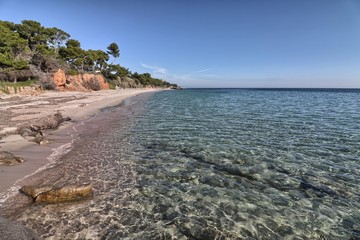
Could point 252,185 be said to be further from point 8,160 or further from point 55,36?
point 55,36

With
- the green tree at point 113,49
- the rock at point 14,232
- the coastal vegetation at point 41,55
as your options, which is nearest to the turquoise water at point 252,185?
the rock at point 14,232

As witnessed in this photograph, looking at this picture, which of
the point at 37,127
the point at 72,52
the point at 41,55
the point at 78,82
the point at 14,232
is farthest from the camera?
the point at 72,52

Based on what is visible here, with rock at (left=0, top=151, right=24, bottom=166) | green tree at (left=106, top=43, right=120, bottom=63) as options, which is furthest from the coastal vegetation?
rock at (left=0, top=151, right=24, bottom=166)

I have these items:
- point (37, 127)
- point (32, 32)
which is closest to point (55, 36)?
point (32, 32)

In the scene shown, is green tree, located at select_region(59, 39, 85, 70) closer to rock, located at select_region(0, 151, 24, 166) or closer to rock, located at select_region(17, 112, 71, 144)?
rock, located at select_region(17, 112, 71, 144)

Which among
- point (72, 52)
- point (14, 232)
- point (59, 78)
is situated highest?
point (72, 52)

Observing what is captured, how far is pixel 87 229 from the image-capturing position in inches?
221

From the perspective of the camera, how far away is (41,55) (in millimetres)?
52906

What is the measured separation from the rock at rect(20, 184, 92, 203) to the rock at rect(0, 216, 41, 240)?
4.88ft

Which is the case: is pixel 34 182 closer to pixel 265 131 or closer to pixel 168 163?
pixel 168 163

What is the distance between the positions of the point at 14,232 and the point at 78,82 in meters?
64.7

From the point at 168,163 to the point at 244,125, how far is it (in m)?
10.5

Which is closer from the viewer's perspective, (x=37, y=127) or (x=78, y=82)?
(x=37, y=127)

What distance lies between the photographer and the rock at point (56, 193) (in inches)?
270
